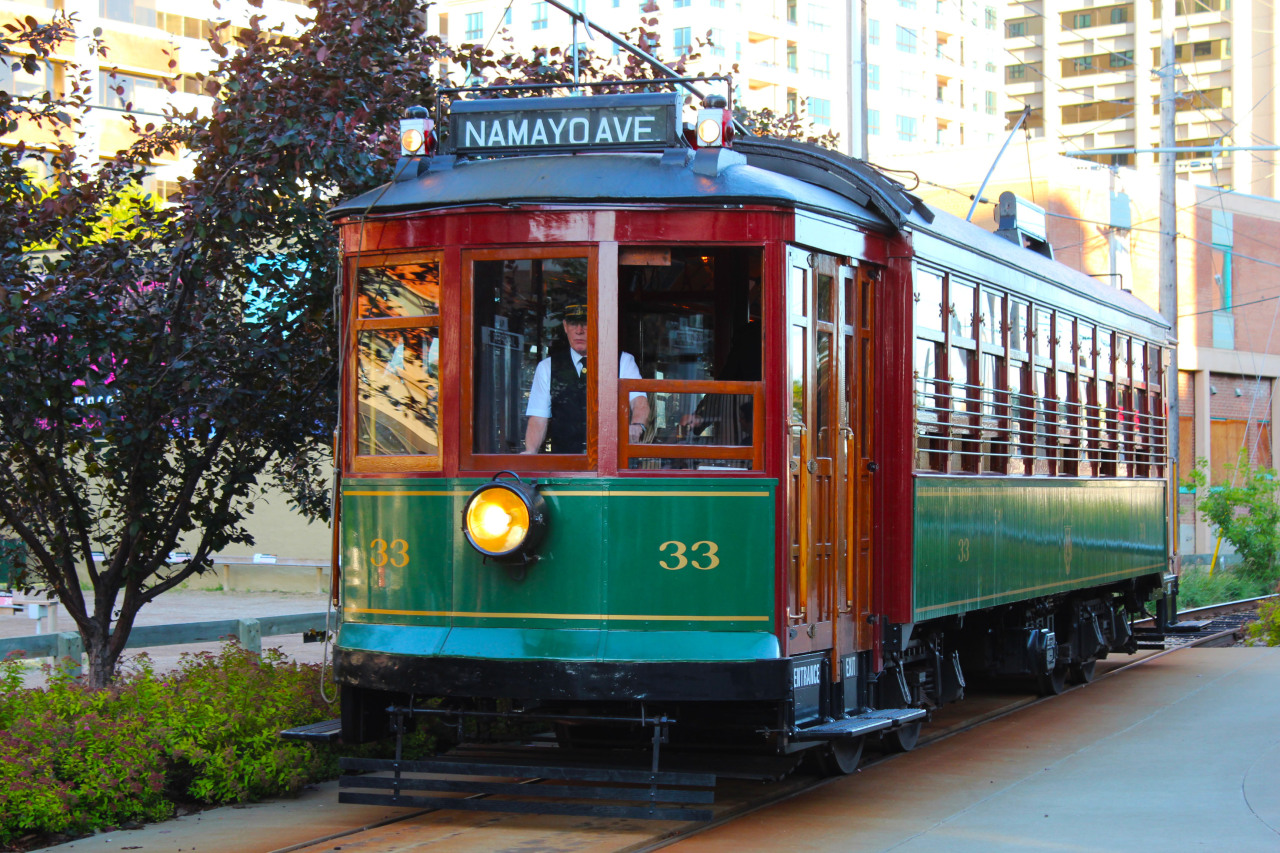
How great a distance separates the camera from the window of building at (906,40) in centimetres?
7288

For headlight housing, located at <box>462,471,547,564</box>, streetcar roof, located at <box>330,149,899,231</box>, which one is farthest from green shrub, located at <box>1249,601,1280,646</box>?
headlight housing, located at <box>462,471,547,564</box>

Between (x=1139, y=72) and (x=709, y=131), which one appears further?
(x=1139, y=72)

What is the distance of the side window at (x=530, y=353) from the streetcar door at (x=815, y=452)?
98cm

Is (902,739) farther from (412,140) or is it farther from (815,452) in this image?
(412,140)

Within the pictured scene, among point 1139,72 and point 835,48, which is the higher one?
point 1139,72

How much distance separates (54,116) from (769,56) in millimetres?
59462

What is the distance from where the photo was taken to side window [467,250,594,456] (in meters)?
7.13

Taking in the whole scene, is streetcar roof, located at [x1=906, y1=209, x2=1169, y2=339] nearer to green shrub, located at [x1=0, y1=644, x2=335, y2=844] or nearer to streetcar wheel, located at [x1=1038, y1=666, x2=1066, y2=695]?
streetcar wheel, located at [x1=1038, y1=666, x2=1066, y2=695]

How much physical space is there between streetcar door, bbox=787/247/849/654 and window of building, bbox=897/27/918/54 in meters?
68.2

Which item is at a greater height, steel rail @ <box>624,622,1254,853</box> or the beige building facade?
the beige building facade

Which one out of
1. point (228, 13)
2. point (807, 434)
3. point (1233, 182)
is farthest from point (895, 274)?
point (1233, 182)

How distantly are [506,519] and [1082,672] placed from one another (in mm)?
8172

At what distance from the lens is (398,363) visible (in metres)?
7.41

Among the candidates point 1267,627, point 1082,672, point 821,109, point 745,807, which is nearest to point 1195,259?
point 1267,627
